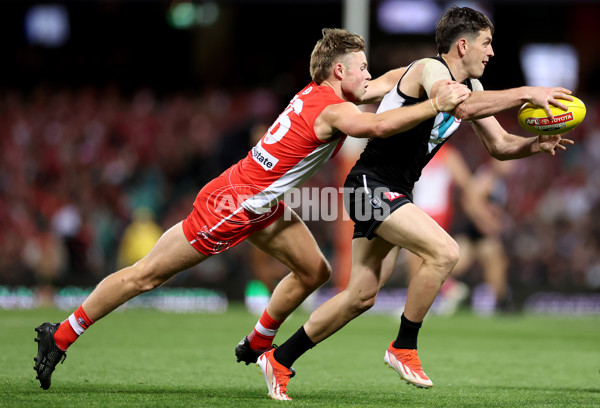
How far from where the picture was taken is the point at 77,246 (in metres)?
15.8

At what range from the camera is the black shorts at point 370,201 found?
5.48m

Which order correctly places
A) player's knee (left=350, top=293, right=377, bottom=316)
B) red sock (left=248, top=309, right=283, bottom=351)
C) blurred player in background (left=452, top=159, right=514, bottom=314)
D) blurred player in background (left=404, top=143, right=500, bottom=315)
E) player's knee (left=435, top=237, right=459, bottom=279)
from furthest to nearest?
blurred player in background (left=452, top=159, right=514, bottom=314) < blurred player in background (left=404, top=143, right=500, bottom=315) < red sock (left=248, top=309, right=283, bottom=351) < player's knee (left=350, top=293, right=377, bottom=316) < player's knee (left=435, top=237, right=459, bottom=279)

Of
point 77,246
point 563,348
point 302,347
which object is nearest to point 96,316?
point 302,347

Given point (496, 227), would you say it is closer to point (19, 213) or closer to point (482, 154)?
point (482, 154)

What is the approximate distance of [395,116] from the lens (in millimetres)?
5172

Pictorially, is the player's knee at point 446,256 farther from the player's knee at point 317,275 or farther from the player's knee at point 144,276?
the player's knee at point 144,276

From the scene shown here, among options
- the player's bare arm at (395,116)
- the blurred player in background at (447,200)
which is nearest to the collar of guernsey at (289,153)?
the player's bare arm at (395,116)

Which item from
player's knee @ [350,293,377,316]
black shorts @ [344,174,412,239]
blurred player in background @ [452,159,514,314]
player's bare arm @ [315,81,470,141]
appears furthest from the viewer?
blurred player in background @ [452,159,514,314]

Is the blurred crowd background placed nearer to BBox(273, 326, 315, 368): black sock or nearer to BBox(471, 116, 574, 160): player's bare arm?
BBox(471, 116, 574, 160): player's bare arm

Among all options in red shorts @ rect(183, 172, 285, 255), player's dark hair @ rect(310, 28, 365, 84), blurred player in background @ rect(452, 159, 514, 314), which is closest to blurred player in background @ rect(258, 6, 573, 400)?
player's dark hair @ rect(310, 28, 365, 84)

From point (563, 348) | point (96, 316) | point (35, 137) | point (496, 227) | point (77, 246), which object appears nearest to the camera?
point (96, 316)

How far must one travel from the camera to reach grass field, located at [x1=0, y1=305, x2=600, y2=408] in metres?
5.41

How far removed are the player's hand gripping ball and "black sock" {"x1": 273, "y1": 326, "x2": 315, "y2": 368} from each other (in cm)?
195

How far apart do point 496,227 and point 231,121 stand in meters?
7.31
